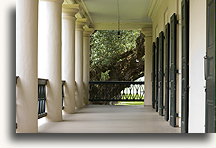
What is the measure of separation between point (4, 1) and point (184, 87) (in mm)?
4429

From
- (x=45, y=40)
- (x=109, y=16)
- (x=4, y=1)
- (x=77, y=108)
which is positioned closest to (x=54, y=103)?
(x=45, y=40)

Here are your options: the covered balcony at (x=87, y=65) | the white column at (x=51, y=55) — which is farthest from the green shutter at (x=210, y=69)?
the white column at (x=51, y=55)

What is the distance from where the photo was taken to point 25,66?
8.22 meters

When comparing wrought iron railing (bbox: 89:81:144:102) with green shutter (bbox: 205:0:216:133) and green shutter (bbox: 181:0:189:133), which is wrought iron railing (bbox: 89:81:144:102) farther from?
green shutter (bbox: 205:0:216:133)

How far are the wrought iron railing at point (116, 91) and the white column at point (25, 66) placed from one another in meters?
14.1

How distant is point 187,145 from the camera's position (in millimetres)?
5129

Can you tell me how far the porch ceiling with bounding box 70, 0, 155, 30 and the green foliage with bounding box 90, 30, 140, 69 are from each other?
503cm

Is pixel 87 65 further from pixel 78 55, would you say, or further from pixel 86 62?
pixel 78 55

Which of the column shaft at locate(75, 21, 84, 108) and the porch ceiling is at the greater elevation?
the porch ceiling

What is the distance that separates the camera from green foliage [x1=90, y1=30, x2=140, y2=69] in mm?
26312

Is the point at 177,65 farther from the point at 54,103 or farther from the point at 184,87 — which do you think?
the point at 54,103

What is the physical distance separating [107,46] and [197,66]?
19075 mm

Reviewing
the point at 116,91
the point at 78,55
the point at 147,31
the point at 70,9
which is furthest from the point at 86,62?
the point at 70,9

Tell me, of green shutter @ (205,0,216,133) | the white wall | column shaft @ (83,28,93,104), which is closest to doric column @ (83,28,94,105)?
column shaft @ (83,28,93,104)
